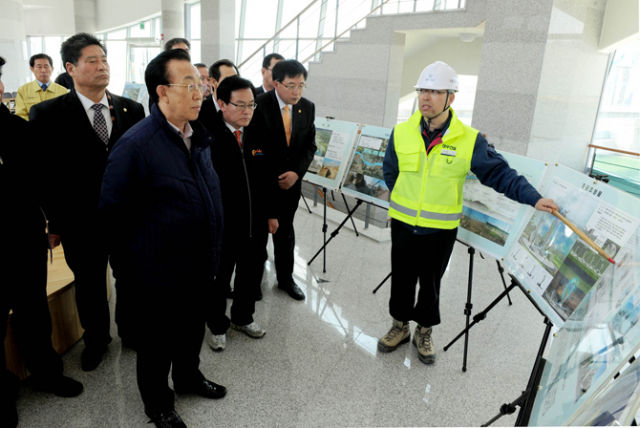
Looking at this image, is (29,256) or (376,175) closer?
(29,256)

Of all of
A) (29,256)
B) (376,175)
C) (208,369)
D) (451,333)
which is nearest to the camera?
(29,256)

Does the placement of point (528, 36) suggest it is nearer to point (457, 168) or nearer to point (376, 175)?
point (376, 175)

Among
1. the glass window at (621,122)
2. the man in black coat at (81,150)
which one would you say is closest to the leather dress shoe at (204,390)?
the man in black coat at (81,150)

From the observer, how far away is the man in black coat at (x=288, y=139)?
3.03m

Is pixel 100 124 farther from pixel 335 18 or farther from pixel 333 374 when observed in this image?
pixel 335 18

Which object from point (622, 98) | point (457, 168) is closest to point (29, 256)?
point (457, 168)

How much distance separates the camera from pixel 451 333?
10.0 feet

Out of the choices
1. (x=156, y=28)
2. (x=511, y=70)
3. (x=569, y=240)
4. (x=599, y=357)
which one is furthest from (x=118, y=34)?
(x=599, y=357)

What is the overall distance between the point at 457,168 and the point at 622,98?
5.34 metres

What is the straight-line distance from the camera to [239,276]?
9.05ft

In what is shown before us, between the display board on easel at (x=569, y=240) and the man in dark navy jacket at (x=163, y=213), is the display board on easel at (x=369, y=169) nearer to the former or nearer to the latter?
the display board on easel at (x=569, y=240)

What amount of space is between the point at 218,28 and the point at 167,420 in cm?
994

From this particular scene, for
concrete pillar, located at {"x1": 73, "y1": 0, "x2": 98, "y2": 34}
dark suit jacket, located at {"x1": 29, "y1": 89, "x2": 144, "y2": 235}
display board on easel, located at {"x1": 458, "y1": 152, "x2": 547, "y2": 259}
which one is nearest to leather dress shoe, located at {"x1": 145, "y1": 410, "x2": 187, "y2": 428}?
dark suit jacket, located at {"x1": 29, "y1": 89, "x2": 144, "y2": 235}

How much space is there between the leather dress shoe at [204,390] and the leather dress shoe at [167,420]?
23 centimetres
